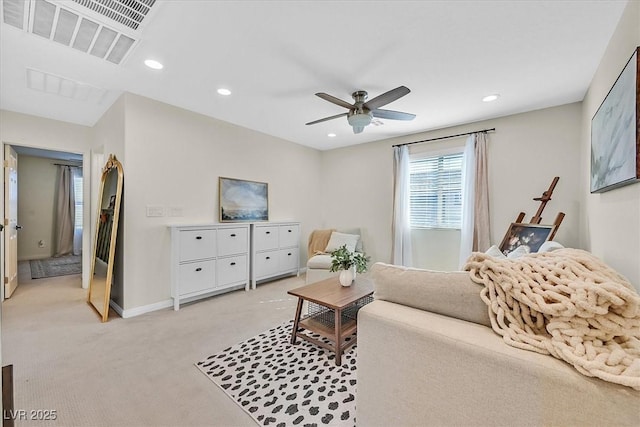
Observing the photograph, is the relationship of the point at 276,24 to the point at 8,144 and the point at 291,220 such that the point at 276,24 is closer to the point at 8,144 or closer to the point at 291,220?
the point at 291,220

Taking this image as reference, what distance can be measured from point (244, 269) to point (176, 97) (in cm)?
234

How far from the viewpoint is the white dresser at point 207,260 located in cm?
313

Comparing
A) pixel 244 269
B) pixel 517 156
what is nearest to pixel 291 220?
pixel 244 269

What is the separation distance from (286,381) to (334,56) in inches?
98.4

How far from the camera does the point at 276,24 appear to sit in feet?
5.95

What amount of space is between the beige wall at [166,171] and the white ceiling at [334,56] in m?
0.30

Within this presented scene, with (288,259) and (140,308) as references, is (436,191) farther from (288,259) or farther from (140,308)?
(140,308)

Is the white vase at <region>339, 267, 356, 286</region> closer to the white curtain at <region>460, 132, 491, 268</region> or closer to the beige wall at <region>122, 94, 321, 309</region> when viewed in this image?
the white curtain at <region>460, 132, 491, 268</region>

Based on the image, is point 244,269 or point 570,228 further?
point 244,269

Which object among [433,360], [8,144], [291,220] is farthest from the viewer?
[291,220]

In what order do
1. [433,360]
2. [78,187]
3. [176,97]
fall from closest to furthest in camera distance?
1. [433,360]
2. [176,97]
3. [78,187]

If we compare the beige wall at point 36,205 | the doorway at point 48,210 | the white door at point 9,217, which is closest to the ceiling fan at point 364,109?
the white door at point 9,217

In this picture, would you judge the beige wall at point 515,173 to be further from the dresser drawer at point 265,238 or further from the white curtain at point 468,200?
the dresser drawer at point 265,238

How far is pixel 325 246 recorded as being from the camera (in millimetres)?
4516
